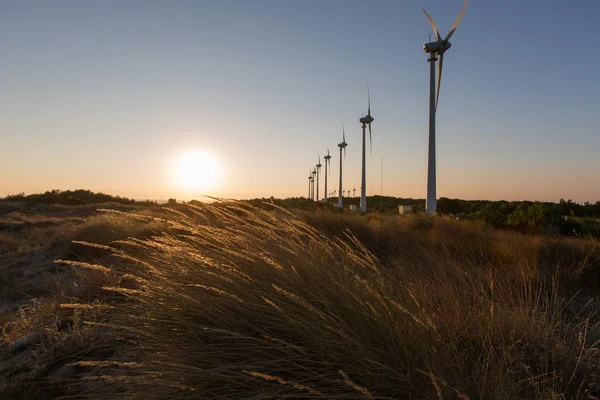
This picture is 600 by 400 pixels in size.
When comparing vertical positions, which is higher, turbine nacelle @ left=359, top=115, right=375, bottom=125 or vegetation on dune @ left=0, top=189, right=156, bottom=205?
turbine nacelle @ left=359, top=115, right=375, bottom=125

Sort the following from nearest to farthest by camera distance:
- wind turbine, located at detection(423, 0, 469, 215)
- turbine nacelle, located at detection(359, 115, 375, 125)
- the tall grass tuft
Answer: the tall grass tuft
wind turbine, located at detection(423, 0, 469, 215)
turbine nacelle, located at detection(359, 115, 375, 125)

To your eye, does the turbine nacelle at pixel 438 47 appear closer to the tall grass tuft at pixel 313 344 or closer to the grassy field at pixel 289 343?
the tall grass tuft at pixel 313 344

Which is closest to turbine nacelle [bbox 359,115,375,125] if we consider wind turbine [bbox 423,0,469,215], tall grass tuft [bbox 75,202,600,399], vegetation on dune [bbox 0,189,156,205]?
wind turbine [bbox 423,0,469,215]

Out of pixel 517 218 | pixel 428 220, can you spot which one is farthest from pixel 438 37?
pixel 428 220

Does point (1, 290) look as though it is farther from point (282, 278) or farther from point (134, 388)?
point (282, 278)

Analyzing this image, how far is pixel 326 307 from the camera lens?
7.50 ft

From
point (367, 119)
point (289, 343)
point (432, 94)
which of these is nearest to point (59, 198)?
point (367, 119)

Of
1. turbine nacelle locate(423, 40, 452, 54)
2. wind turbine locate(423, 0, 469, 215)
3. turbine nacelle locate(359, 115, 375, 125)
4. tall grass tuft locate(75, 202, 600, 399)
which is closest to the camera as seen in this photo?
tall grass tuft locate(75, 202, 600, 399)

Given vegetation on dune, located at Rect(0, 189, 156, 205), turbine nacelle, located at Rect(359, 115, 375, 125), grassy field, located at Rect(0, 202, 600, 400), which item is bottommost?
grassy field, located at Rect(0, 202, 600, 400)

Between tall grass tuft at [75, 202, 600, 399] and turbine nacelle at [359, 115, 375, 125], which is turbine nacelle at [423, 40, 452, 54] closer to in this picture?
turbine nacelle at [359, 115, 375, 125]

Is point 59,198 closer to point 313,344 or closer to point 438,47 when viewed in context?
point 438,47

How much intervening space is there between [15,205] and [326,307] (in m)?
35.8

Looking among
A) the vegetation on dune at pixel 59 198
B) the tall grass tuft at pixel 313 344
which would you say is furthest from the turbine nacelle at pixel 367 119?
the tall grass tuft at pixel 313 344

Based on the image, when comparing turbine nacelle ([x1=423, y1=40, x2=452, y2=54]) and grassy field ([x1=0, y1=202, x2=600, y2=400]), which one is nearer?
grassy field ([x1=0, y1=202, x2=600, y2=400])
